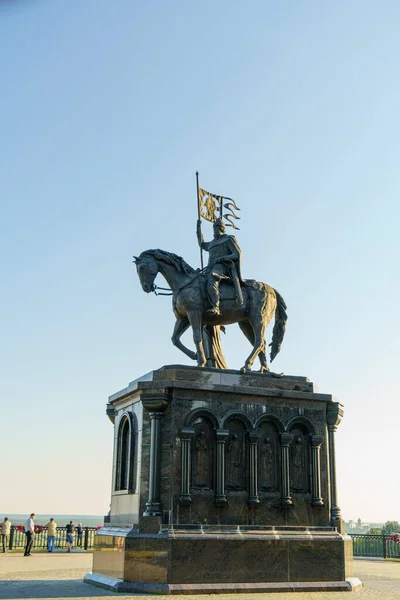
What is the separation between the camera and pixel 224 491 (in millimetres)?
15336

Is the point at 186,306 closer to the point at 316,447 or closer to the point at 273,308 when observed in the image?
the point at 273,308

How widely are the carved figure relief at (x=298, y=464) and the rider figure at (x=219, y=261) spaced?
11.2 ft

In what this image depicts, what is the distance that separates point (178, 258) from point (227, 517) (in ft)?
20.2

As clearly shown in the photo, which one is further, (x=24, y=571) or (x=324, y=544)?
(x=24, y=571)

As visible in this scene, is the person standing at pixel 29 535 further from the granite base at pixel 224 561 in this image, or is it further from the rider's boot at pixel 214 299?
the rider's boot at pixel 214 299

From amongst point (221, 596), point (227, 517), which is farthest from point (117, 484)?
point (221, 596)

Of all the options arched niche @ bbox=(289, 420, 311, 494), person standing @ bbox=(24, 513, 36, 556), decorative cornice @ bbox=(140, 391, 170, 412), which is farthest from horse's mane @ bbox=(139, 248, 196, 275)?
person standing @ bbox=(24, 513, 36, 556)

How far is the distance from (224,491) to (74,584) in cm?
385

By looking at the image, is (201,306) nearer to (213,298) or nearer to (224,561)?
(213,298)

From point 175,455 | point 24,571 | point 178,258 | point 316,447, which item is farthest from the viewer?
point 24,571

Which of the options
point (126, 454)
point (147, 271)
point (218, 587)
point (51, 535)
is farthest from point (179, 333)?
point (51, 535)

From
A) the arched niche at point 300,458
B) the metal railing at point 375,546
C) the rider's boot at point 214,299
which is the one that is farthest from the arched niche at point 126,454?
the metal railing at point 375,546

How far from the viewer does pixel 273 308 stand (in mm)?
18062

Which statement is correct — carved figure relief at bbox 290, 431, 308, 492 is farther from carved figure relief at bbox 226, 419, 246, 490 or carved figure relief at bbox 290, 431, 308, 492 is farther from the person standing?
the person standing
